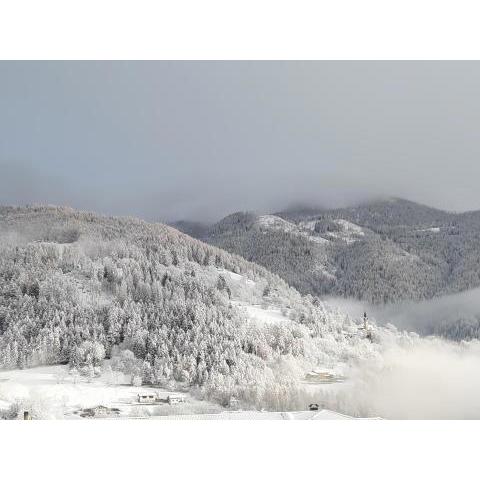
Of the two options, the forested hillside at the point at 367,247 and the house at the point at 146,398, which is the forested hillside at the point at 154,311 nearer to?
the house at the point at 146,398

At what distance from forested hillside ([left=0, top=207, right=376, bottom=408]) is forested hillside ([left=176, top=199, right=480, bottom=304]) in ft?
1.36

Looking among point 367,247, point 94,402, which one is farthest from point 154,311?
point 367,247

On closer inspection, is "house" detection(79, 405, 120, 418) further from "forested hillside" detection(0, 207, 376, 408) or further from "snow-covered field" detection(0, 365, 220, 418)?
"forested hillside" detection(0, 207, 376, 408)

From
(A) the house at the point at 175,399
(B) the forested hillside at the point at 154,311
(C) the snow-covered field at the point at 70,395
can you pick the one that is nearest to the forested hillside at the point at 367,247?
(B) the forested hillside at the point at 154,311

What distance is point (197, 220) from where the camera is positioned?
10508 millimetres

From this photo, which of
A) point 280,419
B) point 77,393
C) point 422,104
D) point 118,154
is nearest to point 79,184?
point 118,154

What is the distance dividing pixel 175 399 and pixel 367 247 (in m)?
4.47

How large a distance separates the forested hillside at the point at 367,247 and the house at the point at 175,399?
8.50 ft

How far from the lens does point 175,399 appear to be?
8.91m

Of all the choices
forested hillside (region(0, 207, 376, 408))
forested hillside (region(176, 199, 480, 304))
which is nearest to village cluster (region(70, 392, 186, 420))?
forested hillside (region(0, 207, 376, 408))
